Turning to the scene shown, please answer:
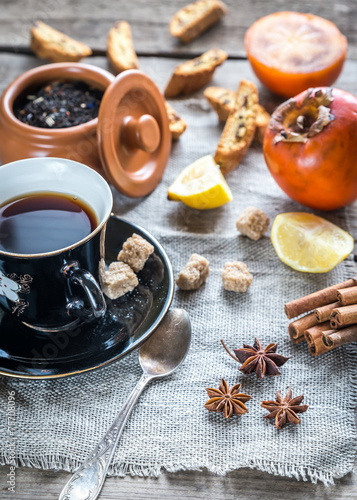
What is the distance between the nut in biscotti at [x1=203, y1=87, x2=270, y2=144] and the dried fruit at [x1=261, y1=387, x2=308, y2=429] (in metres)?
1.02

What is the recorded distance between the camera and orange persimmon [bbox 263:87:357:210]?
1501mm

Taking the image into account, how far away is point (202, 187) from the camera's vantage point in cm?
165

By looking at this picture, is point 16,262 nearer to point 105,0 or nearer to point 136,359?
point 136,359

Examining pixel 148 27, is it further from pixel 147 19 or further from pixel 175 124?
pixel 175 124

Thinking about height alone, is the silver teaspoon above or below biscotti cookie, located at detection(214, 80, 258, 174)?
below

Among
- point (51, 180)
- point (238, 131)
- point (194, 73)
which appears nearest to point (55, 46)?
point (194, 73)

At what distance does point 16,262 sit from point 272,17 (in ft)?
5.06

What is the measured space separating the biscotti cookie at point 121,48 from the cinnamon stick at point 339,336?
4.49 feet

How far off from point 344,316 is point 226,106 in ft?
3.18

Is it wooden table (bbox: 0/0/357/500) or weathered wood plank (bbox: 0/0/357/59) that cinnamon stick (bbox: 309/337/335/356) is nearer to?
wooden table (bbox: 0/0/357/500)

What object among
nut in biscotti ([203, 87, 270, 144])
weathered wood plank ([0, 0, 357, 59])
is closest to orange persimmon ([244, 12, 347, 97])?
nut in biscotti ([203, 87, 270, 144])

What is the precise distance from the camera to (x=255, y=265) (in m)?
1.54

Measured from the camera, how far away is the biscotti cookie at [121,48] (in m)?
2.13

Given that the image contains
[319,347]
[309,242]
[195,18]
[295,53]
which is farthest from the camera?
[195,18]
